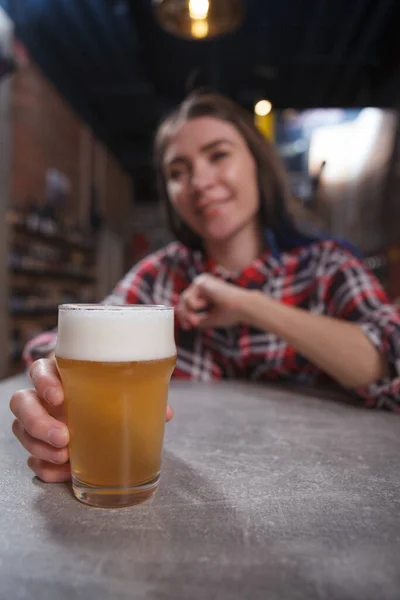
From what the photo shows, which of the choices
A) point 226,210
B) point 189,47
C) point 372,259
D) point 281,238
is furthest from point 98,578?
point 189,47

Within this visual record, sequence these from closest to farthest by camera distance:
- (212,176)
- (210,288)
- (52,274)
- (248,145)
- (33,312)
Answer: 1. (210,288)
2. (212,176)
3. (248,145)
4. (33,312)
5. (52,274)

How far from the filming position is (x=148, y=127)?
7945 millimetres

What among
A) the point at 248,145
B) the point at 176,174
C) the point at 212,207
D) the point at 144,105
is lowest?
the point at 212,207

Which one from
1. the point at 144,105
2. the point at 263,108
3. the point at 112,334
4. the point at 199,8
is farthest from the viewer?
the point at 144,105

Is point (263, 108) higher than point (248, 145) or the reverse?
higher

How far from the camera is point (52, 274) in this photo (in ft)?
18.1

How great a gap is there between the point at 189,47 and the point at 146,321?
569cm

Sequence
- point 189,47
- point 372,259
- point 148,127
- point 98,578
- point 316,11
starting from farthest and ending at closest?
point 148,127, point 189,47, point 372,259, point 316,11, point 98,578

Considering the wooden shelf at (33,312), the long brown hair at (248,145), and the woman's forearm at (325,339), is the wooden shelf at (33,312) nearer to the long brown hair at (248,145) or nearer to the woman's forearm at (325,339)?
the long brown hair at (248,145)

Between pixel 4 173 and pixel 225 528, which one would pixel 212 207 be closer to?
pixel 225 528

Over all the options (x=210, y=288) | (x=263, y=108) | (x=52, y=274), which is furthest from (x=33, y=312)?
(x=210, y=288)

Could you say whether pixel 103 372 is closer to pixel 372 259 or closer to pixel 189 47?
pixel 372 259

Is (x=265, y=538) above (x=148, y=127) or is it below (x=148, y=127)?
below

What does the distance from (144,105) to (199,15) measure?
17.0ft
